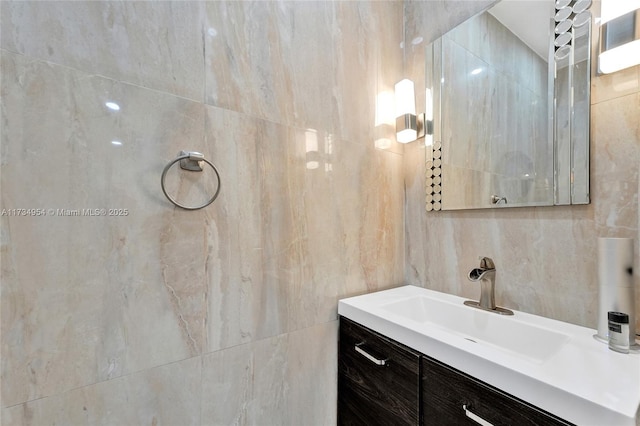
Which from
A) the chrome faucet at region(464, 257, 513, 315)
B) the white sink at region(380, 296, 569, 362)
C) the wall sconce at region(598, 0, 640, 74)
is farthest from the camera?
the chrome faucet at region(464, 257, 513, 315)

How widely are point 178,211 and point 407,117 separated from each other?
1142mm

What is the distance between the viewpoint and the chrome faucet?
3.50 ft

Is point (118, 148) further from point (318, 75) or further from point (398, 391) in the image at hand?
point (398, 391)

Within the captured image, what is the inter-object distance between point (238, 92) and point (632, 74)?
126 cm

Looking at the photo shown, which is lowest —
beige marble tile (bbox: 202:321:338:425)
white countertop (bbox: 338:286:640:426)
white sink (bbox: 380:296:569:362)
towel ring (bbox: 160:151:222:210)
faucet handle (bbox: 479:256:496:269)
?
beige marble tile (bbox: 202:321:338:425)

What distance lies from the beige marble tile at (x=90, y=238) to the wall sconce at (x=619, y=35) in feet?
4.23

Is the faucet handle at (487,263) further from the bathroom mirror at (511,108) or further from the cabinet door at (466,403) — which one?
the cabinet door at (466,403)

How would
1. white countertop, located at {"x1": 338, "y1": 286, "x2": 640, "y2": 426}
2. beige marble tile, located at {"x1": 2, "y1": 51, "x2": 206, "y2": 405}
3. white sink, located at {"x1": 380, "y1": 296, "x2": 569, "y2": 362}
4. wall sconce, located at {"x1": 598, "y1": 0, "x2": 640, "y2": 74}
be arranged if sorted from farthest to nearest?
white sink, located at {"x1": 380, "y1": 296, "x2": 569, "y2": 362}, wall sconce, located at {"x1": 598, "y1": 0, "x2": 640, "y2": 74}, beige marble tile, located at {"x1": 2, "y1": 51, "x2": 206, "y2": 405}, white countertop, located at {"x1": 338, "y1": 286, "x2": 640, "y2": 426}

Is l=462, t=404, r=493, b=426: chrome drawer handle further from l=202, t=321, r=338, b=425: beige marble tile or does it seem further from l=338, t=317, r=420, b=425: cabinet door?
l=202, t=321, r=338, b=425: beige marble tile

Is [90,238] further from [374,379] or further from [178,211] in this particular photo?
[374,379]

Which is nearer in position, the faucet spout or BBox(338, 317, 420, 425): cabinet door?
BBox(338, 317, 420, 425): cabinet door

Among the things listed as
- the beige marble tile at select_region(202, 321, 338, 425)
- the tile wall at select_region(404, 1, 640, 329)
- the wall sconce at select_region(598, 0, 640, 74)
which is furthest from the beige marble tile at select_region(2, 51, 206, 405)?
the wall sconce at select_region(598, 0, 640, 74)

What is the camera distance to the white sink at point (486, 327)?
2.92 feet

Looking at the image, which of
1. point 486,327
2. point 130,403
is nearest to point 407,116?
point 486,327
